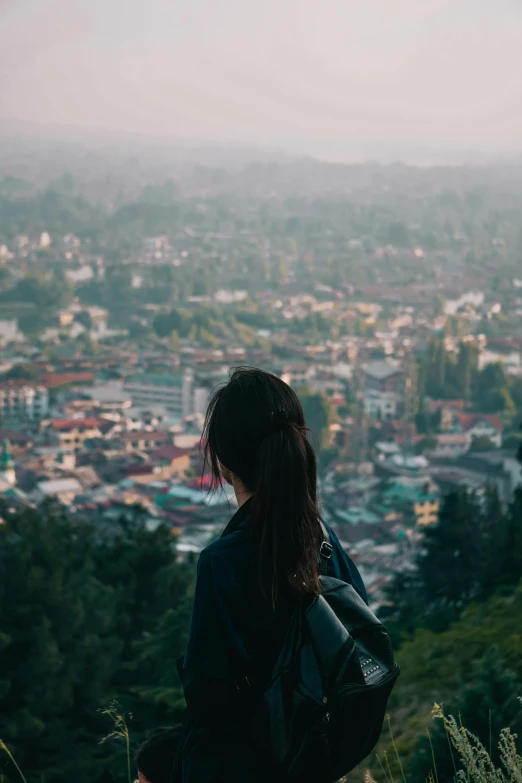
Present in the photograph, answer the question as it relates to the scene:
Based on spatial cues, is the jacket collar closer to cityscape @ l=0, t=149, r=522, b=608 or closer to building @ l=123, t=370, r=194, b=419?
cityscape @ l=0, t=149, r=522, b=608

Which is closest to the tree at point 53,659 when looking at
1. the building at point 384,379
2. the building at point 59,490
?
the building at point 59,490

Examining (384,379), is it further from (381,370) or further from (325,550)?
(325,550)

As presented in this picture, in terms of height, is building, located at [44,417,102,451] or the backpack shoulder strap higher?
the backpack shoulder strap

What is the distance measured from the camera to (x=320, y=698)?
572 mm

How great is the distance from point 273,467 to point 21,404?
13.1 meters

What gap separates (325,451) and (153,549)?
7593mm

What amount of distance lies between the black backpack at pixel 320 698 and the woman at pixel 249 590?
0.01 metres

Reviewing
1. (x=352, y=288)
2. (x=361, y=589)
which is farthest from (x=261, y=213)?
(x=361, y=589)

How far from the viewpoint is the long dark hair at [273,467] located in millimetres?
595

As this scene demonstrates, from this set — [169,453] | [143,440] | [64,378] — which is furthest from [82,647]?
[64,378]

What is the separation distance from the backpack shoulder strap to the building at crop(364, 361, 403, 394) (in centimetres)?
1364

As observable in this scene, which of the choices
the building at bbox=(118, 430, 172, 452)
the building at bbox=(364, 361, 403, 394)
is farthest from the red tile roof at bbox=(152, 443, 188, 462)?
the building at bbox=(364, 361, 403, 394)

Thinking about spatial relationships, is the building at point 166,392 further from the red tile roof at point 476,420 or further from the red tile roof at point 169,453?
the red tile roof at point 476,420

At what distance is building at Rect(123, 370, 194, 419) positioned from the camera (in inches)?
543
